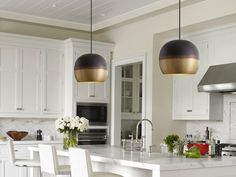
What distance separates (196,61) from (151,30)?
2.74 m

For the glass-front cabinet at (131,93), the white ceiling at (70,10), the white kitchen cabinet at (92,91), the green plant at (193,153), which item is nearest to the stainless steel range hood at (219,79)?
the white ceiling at (70,10)

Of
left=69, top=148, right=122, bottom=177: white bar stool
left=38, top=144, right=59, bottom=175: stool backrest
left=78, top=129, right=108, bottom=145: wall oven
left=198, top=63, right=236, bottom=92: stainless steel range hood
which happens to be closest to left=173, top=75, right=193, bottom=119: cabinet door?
left=198, top=63, right=236, bottom=92: stainless steel range hood

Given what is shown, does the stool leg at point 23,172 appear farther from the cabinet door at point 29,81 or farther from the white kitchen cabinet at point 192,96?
the white kitchen cabinet at point 192,96

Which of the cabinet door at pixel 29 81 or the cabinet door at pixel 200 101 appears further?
the cabinet door at pixel 29 81

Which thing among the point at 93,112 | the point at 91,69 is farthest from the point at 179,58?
the point at 93,112

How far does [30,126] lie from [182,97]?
269 cm

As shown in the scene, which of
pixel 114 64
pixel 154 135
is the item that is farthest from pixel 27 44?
pixel 154 135

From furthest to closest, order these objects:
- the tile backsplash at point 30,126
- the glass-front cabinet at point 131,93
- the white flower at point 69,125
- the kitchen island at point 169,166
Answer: the glass-front cabinet at point 131,93 → the tile backsplash at point 30,126 → the white flower at point 69,125 → the kitchen island at point 169,166

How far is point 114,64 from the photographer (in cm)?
740

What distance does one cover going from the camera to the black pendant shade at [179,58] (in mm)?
3713

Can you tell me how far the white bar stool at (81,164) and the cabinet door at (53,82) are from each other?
3382 millimetres

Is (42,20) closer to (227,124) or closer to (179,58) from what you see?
(227,124)

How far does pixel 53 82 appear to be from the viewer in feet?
23.5

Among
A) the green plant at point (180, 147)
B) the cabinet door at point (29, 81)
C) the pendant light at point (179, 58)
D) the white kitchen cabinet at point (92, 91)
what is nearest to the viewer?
the pendant light at point (179, 58)
